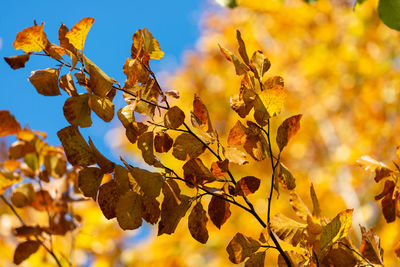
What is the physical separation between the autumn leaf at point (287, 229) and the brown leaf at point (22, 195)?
0.57 m

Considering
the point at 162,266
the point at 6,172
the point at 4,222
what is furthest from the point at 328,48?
the point at 6,172

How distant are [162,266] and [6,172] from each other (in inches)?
117

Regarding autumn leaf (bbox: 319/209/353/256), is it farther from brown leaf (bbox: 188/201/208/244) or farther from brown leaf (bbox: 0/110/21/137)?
brown leaf (bbox: 0/110/21/137)

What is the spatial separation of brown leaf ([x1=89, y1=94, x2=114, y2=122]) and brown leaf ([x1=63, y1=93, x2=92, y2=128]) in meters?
0.01

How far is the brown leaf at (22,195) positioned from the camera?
842 millimetres

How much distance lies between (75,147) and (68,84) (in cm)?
8

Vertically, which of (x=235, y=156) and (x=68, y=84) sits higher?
(x=68, y=84)

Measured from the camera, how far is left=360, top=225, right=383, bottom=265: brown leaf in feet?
1.77

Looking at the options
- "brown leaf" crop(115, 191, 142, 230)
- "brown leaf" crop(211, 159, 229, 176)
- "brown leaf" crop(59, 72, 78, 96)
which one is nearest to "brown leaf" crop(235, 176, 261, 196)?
"brown leaf" crop(211, 159, 229, 176)

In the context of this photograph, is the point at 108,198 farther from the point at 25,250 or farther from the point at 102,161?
the point at 25,250

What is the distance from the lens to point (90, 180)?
0.48m

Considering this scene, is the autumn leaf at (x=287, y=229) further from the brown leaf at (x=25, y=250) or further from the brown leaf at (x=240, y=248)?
the brown leaf at (x=25, y=250)

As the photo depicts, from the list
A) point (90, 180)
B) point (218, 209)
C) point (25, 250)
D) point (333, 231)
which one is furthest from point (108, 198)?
point (25, 250)

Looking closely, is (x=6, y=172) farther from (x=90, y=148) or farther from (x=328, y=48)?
(x=328, y=48)
